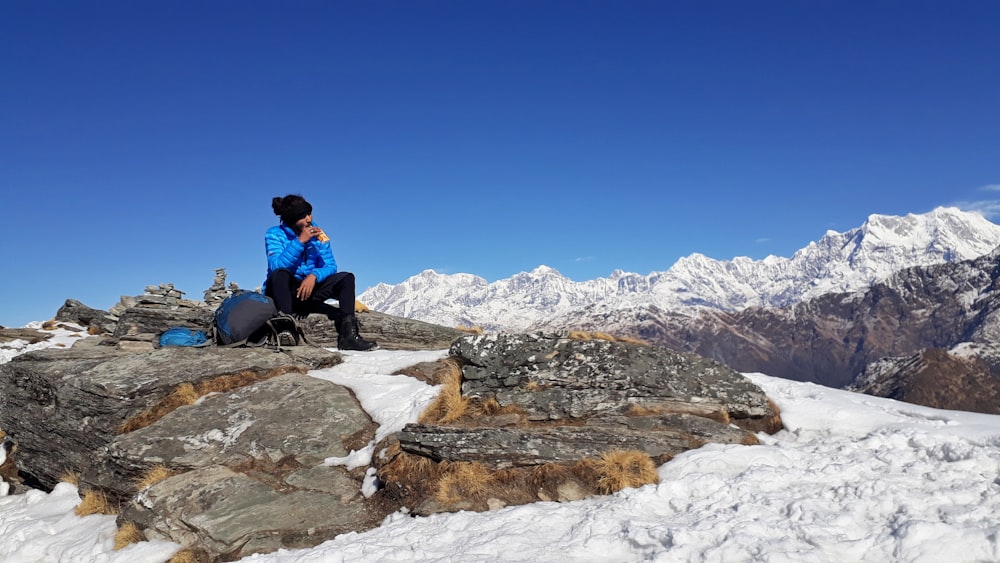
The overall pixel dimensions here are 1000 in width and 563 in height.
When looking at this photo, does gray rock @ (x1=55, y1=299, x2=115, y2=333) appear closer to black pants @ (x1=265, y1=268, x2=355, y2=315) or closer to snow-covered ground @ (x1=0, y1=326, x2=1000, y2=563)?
black pants @ (x1=265, y1=268, x2=355, y2=315)

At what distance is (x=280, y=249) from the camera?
49.6 feet

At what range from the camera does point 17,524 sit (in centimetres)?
1171

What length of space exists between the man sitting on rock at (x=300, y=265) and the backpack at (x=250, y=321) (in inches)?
13.6

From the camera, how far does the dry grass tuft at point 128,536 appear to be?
948 centimetres

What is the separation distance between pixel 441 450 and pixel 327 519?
216cm

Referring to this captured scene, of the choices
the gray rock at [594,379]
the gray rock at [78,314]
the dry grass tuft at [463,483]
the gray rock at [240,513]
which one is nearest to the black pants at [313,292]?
the gray rock at [594,379]

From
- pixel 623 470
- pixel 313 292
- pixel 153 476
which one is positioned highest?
pixel 313 292

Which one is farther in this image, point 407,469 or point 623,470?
point 407,469

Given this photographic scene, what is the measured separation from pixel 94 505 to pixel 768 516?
12544 millimetres

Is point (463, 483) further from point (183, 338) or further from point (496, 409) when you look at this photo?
point (183, 338)

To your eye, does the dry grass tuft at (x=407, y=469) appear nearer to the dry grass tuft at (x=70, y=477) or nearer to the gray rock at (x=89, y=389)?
the gray rock at (x=89, y=389)

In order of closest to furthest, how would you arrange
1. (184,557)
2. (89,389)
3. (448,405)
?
(184,557) < (448,405) < (89,389)

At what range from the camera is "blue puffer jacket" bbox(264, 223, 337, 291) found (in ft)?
49.6

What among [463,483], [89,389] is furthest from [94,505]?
[463,483]
